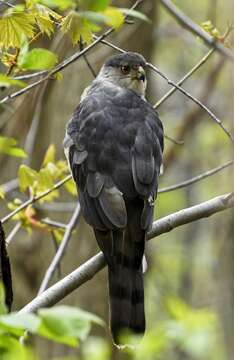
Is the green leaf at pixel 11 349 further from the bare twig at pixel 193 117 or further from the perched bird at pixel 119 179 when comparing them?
the bare twig at pixel 193 117

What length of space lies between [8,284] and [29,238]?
359 centimetres

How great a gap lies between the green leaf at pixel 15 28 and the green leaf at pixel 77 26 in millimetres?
163

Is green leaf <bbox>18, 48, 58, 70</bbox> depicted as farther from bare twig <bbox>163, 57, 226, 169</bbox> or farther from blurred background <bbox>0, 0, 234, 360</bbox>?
bare twig <bbox>163, 57, 226, 169</bbox>

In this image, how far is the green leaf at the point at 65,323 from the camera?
6.80 ft

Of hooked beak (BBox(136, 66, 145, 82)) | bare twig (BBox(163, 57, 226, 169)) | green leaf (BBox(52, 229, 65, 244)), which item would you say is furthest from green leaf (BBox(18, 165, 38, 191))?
bare twig (BBox(163, 57, 226, 169))

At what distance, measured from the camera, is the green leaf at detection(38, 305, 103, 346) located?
6.80ft

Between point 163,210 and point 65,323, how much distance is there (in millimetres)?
11136

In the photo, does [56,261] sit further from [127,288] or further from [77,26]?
[77,26]

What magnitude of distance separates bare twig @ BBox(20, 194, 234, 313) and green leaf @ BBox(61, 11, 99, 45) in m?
1.01

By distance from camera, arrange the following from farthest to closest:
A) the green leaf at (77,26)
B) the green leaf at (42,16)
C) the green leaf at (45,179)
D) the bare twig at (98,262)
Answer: the green leaf at (45,179) → the bare twig at (98,262) → the green leaf at (42,16) → the green leaf at (77,26)

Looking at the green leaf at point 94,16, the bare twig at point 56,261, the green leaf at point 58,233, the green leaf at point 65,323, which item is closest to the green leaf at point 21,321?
the green leaf at point 65,323

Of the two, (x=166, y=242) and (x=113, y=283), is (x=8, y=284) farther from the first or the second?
(x=166, y=242)

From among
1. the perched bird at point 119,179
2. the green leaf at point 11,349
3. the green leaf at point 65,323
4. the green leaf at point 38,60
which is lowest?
the perched bird at point 119,179

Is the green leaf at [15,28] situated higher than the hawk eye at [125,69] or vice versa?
the green leaf at [15,28]
